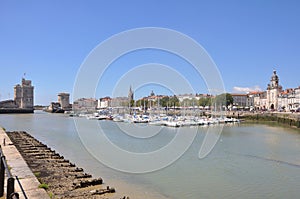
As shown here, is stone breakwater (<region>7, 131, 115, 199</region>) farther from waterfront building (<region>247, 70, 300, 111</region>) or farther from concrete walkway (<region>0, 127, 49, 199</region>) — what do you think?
waterfront building (<region>247, 70, 300, 111</region>)

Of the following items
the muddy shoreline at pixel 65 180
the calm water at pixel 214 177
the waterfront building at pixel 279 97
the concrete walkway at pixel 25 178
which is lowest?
the calm water at pixel 214 177

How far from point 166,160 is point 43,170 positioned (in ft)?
22.1

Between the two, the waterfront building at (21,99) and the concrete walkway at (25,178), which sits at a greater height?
the waterfront building at (21,99)

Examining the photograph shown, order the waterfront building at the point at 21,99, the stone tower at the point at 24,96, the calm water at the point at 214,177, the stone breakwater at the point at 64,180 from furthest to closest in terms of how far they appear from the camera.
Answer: the stone tower at the point at 24,96 → the waterfront building at the point at 21,99 → the calm water at the point at 214,177 → the stone breakwater at the point at 64,180

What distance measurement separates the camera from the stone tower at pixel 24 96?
12900cm

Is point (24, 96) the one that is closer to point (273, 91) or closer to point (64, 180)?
point (273, 91)

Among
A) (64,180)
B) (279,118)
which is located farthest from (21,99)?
(64,180)

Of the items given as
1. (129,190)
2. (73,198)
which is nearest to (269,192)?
(129,190)

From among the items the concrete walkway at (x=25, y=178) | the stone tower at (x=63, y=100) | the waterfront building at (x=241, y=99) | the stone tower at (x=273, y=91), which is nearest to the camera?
the concrete walkway at (x=25, y=178)

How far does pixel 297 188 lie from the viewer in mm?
11305

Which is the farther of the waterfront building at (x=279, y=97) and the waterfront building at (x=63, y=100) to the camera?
the waterfront building at (x=63, y=100)

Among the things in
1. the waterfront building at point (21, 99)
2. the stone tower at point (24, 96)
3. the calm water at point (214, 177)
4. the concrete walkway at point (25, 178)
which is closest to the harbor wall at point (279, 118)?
the calm water at point (214, 177)

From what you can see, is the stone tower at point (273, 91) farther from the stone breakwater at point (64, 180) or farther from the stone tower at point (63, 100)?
the stone tower at point (63, 100)

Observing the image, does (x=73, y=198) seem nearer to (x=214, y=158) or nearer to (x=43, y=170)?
(x=43, y=170)
